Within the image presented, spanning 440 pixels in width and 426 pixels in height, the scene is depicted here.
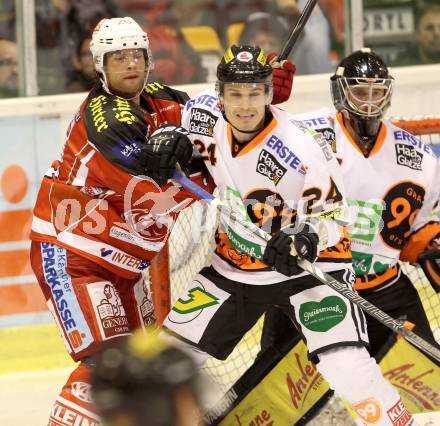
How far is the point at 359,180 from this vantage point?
3.84 metres

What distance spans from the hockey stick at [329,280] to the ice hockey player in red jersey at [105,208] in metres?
0.08

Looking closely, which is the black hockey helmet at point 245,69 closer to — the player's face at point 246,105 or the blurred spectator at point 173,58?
the player's face at point 246,105

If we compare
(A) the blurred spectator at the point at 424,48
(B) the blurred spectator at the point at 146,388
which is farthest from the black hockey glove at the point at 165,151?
(A) the blurred spectator at the point at 424,48

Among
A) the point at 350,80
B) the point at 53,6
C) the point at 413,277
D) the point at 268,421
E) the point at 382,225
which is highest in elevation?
the point at 53,6

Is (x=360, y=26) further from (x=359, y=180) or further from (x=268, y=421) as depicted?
(x=268, y=421)

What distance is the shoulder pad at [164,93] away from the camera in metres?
3.61

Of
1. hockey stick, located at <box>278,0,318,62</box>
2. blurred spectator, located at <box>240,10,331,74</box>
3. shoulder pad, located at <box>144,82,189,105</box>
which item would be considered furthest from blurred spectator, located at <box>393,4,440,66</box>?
shoulder pad, located at <box>144,82,189,105</box>

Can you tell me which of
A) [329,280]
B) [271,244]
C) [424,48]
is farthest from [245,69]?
[424,48]

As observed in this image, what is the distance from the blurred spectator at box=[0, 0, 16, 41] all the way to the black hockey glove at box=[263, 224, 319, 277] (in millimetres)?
2636

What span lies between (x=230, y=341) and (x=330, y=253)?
0.39 meters

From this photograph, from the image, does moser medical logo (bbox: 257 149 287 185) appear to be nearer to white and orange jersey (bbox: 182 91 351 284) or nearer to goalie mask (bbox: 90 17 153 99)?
white and orange jersey (bbox: 182 91 351 284)

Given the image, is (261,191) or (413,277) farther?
(413,277)

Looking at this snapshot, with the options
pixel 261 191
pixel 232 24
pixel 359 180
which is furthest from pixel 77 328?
pixel 232 24

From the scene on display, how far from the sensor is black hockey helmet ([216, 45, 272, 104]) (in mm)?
3254
